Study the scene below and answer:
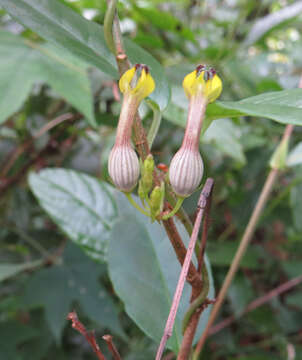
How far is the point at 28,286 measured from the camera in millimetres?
784

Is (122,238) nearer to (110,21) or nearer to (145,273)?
(145,273)

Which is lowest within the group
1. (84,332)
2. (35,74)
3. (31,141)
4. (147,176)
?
(84,332)

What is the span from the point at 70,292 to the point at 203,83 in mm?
680

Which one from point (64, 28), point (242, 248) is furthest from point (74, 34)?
point (242, 248)

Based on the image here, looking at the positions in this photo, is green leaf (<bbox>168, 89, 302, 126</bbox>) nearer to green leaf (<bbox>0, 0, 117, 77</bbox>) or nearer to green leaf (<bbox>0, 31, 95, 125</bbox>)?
green leaf (<bbox>0, 0, 117, 77</bbox>)

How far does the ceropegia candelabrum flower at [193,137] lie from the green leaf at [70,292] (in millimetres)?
556

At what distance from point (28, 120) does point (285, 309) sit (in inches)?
32.4

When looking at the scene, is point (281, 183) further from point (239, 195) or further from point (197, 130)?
point (197, 130)

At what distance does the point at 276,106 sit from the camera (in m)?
0.24

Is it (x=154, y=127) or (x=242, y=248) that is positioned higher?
(x=154, y=127)

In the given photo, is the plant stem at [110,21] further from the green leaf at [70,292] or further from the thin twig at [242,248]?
the green leaf at [70,292]

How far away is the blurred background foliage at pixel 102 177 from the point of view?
0.72 metres

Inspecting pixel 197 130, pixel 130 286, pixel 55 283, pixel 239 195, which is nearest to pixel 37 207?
pixel 55 283

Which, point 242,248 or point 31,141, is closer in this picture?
point 242,248
